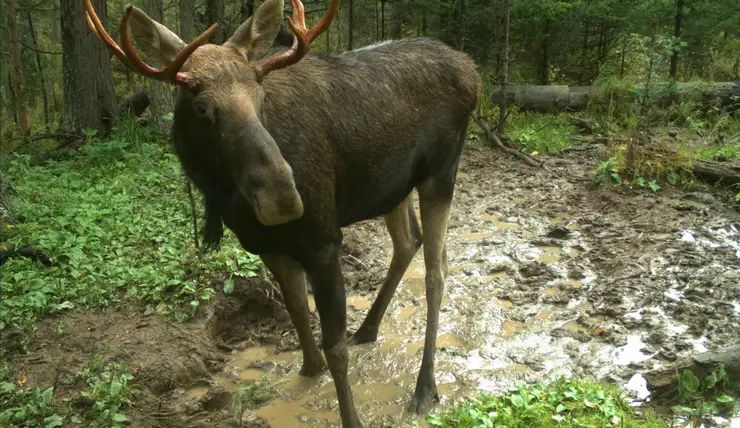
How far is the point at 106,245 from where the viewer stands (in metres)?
4.93

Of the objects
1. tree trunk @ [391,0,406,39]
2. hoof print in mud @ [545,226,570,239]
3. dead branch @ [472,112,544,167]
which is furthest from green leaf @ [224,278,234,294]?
tree trunk @ [391,0,406,39]

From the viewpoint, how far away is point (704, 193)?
7191mm

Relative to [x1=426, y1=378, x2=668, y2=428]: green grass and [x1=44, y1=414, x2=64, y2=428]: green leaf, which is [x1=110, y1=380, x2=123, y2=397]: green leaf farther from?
[x1=426, y1=378, x2=668, y2=428]: green grass

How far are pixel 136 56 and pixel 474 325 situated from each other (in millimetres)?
3376

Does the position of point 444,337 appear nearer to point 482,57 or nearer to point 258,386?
point 258,386

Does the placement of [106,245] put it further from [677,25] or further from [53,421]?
[677,25]

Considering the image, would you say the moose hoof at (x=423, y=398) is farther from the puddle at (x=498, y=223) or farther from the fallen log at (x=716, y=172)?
the fallen log at (x=716, y=172)

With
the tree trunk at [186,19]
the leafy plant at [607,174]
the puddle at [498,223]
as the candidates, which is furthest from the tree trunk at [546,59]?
the tree trunk at [186,19]

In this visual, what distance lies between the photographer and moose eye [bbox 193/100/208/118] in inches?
105

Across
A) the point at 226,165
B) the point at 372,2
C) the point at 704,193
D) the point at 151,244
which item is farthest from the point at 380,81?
the point at 372,2

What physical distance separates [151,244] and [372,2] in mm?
9870

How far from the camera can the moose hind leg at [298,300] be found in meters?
3.63

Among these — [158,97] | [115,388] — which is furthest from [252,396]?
[158,97]

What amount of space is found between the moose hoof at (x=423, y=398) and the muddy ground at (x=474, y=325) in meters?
0.08
